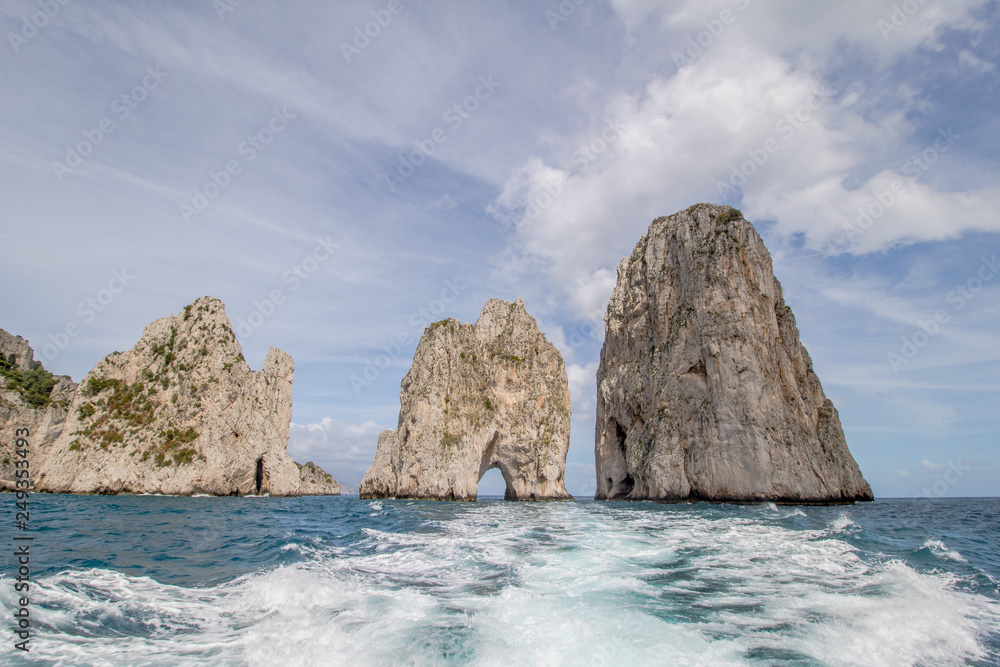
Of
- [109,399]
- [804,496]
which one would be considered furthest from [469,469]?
[109,399]

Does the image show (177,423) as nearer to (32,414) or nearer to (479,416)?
(32,414)

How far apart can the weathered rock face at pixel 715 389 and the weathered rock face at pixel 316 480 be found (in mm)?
60337

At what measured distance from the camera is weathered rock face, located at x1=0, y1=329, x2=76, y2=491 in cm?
6331

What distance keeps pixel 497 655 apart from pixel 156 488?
226 ft

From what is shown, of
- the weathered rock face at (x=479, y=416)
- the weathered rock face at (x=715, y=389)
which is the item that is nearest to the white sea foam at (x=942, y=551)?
the weathered rock face at (x=715, y=389)

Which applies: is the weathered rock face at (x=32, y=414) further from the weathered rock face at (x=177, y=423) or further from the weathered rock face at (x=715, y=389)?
the weathered rock face at (x=715, y=389)

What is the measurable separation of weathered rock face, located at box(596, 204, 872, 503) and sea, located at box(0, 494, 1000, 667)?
3536cm

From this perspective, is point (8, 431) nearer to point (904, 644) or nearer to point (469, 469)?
point (469, 469)

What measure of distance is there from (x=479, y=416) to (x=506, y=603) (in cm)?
5248

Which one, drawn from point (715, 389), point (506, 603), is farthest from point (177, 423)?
point (506, 603)

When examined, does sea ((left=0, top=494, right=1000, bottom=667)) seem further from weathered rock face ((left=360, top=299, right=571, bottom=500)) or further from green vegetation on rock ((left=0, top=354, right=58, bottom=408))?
green vegetation on rock ((left=0, top=354, right=58, bottom=408))

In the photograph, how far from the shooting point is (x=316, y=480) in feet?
349

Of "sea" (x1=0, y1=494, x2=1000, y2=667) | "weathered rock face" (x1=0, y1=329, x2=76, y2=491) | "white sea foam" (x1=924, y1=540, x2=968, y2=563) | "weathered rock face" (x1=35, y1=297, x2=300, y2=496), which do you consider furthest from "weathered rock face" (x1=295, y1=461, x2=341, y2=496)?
"white sea foam" (x1=924, y1=540, x2=968, y2=563)

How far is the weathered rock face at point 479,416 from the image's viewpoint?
5791 centimetres
